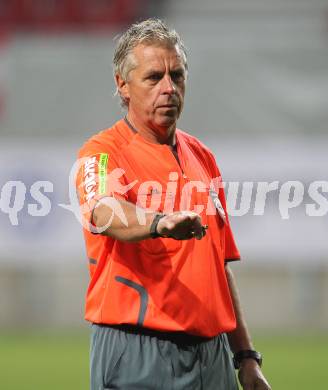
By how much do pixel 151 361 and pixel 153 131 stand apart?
72 centimetres

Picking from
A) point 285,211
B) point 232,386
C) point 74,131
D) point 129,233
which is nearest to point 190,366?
point 232,386

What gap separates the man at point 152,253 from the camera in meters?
3.17

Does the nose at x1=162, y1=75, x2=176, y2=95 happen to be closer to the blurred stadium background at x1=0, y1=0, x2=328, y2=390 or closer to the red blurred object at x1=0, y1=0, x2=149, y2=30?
the blurred stadium background at x1=0, y1=0, x2=328, y2=390

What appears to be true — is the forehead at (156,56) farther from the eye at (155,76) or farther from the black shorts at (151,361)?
the black shorts at (151,361)

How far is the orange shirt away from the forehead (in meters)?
0.23

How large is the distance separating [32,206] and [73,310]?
6.48ft

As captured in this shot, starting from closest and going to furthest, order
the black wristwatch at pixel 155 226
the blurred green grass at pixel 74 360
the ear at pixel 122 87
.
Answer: the black wristwatch at pixel 155 226, the ear at pixel 122 87, the blurred green grass at pixel 74 360

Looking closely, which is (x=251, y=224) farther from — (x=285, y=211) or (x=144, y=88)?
(x=144, y=88)

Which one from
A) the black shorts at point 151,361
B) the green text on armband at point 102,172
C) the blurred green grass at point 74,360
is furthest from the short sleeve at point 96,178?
the blurred green grass at point 74,360

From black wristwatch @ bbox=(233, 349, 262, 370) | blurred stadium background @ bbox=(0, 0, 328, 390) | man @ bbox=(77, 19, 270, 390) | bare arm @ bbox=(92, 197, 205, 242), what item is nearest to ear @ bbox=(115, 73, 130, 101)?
man @ bbox=(77, 19, 270, 390)

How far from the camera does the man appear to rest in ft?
10.4

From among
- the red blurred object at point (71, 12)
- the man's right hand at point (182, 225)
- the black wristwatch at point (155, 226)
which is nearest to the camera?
the man's right hand at point (182, 225)

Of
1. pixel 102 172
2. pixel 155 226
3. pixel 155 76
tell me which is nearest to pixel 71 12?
pixel 155 76

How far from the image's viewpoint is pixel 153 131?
336 centimetres
